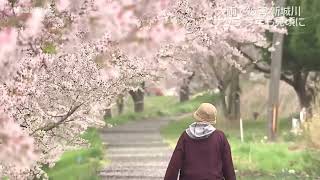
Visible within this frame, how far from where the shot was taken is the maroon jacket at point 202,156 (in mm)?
6742

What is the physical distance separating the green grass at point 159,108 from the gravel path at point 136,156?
5700mm

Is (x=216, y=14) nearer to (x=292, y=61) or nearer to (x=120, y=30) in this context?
(x=120, y=30)

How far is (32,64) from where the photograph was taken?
6.50 m

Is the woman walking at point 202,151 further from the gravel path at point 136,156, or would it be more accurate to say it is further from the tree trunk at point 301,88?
the tree trunk at point 301,88

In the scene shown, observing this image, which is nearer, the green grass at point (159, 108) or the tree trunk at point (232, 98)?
the tree trunk at point (232, 98)

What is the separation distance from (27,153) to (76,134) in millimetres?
5737

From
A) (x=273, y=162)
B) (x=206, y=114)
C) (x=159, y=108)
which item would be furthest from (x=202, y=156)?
(x=159, y=108)

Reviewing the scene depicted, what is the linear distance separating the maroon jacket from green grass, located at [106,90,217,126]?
79.2 ft

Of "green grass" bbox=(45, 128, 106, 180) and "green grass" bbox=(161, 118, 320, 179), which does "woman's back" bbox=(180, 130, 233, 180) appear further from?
"green grass" bbox=(161, 118, 320, 179)

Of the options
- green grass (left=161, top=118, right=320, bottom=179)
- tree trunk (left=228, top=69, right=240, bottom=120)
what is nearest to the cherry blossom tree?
green grass (left=161, top=118, right=320, bottom=179)

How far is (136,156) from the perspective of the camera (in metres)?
18.8

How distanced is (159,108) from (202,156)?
50540 millimetres

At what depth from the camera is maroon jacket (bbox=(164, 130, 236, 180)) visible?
6742 millimetres

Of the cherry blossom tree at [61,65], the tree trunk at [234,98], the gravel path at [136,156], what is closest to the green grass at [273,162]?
the gravel path at [136,156]
